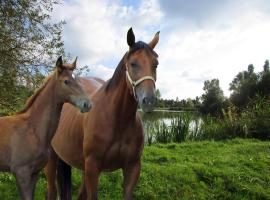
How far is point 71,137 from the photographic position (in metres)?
4.73

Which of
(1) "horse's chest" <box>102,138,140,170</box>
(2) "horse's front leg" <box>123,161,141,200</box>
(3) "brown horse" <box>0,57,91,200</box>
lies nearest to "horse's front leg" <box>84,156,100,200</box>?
(1) "horse's chest" <box>102,138,140,170</box>

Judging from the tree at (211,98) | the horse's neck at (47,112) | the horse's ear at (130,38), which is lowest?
the horse's neck at (47,112)

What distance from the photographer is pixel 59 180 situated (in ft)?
17.9

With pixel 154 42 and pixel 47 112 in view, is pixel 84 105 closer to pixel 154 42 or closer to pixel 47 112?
pixel 47 112

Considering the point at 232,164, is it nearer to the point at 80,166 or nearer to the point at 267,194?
the point at 267,194

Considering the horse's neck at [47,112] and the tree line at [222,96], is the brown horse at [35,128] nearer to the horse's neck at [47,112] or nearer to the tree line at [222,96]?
the horse's neck at [47,112]

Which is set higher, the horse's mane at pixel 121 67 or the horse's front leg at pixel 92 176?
the horse's mane at pixel 121 67

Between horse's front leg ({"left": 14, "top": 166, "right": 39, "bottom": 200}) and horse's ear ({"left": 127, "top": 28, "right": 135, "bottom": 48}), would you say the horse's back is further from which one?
horse's ear ({"left": 127, "top": 28, "right": 135, "bottom": 48})

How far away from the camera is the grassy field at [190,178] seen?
7039mm

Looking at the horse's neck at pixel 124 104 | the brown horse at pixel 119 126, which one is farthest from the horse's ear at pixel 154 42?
the horse's neck at pixel 124 104

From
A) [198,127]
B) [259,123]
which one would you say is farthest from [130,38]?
[259,123]

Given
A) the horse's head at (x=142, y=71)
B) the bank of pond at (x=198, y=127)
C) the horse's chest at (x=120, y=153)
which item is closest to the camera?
the horse's head at (x=142, y=71)

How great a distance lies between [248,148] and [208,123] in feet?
13.8

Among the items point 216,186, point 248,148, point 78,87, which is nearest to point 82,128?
point 78,87
